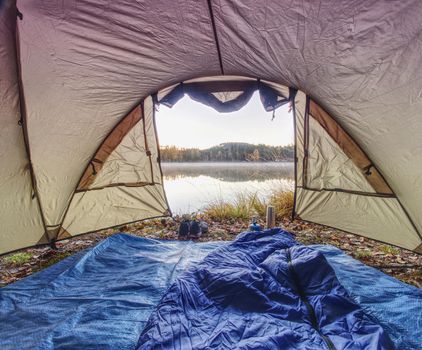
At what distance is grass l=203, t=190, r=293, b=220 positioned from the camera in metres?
4.08

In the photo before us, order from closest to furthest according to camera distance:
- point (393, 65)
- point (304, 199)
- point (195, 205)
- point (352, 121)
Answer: point (393, 65)
point (352, 121)
point (304, 199)
point (195, 205)

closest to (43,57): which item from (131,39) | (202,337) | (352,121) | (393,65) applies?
(131,39)

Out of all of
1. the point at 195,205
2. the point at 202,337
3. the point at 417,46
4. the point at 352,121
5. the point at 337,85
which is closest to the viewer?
the point at 202,337

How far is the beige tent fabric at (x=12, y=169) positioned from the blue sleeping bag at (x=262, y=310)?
172 centimetres

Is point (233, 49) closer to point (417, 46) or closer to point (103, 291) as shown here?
point (417, 46)

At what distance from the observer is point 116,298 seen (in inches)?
59.4

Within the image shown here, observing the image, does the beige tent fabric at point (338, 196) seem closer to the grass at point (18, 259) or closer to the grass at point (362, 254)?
the grass at point (362, 254)

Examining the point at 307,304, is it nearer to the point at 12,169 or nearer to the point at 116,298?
the point at 116,298

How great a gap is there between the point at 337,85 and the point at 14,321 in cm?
268

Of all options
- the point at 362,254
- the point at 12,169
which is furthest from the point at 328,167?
the point at 12,169

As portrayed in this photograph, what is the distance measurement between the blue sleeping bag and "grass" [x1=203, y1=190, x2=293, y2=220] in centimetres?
243

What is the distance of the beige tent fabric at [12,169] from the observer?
5.24 feet

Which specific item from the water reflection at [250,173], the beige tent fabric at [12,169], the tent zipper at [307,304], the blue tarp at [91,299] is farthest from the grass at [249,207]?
the beige tent fabric at [12,169]

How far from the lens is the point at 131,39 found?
1.77 meters
